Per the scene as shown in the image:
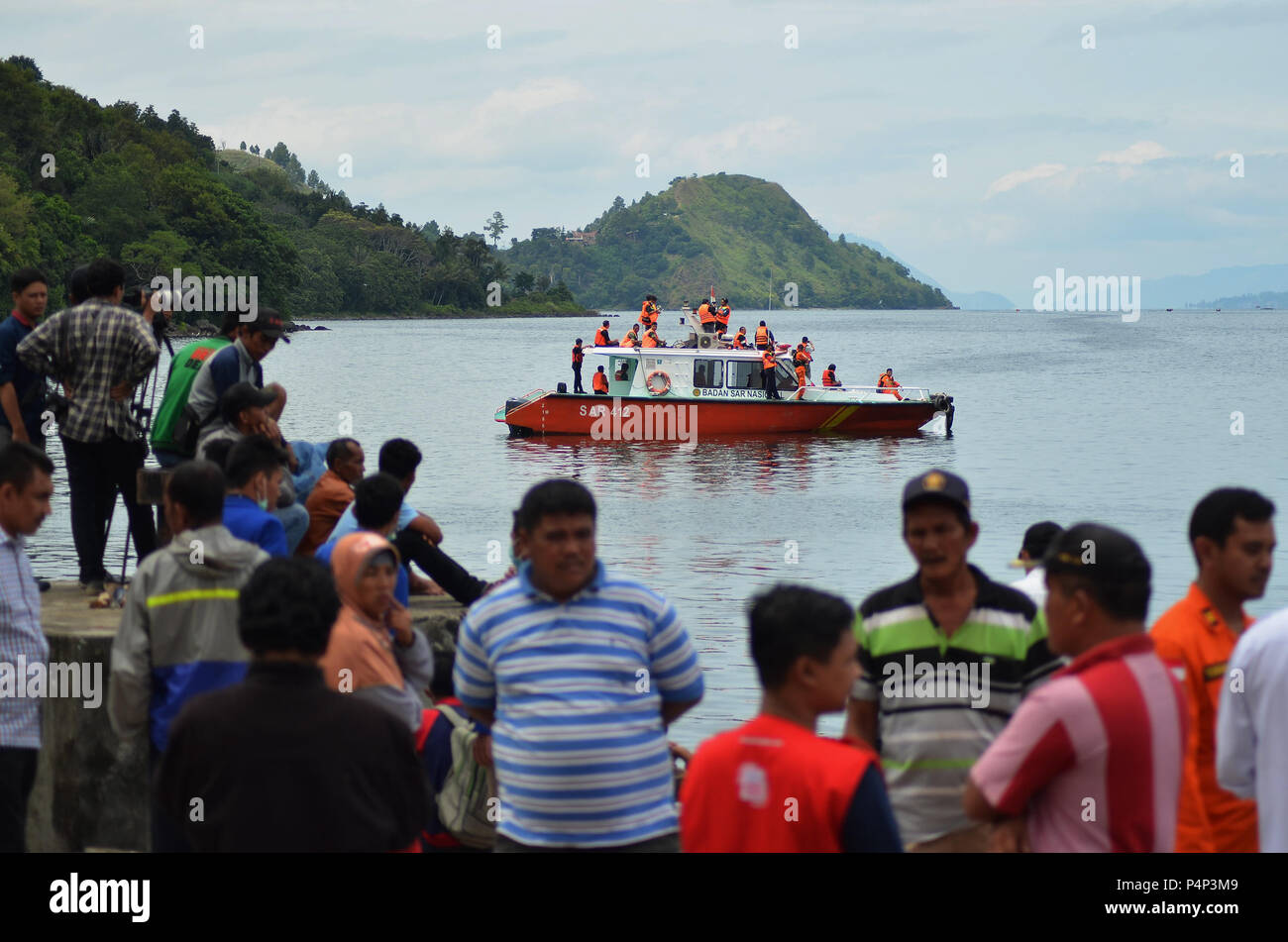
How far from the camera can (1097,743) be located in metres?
3.30

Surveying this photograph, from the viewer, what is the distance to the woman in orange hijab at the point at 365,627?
15.4 ft

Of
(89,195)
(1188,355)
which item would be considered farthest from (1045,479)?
(89,195)

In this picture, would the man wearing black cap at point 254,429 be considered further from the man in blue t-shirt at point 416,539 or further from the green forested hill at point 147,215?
the green forested hill at point 147,215

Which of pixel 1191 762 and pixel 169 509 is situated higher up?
pixel 169 509

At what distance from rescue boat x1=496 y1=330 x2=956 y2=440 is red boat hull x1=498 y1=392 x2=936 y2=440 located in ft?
0.07

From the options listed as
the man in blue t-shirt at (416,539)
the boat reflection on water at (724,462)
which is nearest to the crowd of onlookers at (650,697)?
the man in blue t-shirt at (416,539)

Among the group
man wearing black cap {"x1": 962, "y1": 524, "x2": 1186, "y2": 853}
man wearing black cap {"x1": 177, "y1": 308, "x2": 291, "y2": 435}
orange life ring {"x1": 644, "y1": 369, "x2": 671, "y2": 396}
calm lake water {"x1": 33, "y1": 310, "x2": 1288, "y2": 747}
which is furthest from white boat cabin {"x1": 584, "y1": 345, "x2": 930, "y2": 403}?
man wearing black cap {"x1": 962, "y1": 524, "x2": 1186, "y2": 853}

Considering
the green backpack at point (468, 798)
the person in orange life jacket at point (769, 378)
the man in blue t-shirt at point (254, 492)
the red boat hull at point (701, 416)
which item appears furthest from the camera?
the red boat hull at point (701, 416)

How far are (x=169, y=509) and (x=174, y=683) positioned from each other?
57 cm

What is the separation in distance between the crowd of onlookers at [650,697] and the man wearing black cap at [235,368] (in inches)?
73.8

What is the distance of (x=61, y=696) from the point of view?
6.33 m

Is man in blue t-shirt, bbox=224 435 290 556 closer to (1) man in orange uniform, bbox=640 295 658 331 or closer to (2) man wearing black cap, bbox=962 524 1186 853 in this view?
(2) man wearing black cap, bbox=962 524 1186 853
